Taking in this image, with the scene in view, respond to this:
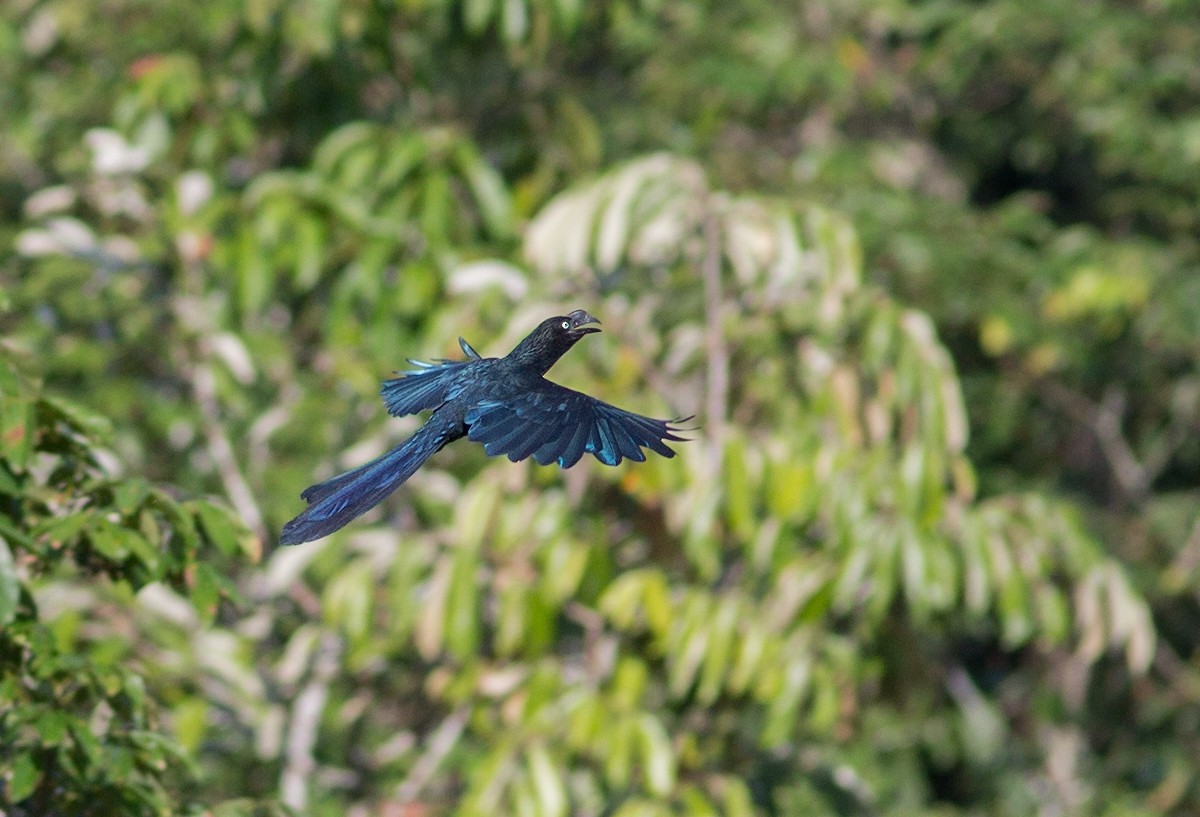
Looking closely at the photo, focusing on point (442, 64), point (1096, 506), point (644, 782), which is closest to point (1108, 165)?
point (1096, 506)

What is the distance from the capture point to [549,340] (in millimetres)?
2727

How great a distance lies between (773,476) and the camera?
3641 mm

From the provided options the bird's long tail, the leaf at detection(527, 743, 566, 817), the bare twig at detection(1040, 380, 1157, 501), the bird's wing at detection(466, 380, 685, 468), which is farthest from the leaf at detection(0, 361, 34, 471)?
the bare twig at detection(1040, 380, 1157, 501)

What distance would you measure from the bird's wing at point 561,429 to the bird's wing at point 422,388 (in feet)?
0.81

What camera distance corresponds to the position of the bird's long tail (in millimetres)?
2170

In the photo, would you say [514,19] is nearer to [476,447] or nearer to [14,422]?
[476,447]

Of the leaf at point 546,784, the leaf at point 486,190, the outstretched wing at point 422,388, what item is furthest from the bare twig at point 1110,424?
the outstretched wing at point 422,388

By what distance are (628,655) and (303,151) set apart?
6.12 ft

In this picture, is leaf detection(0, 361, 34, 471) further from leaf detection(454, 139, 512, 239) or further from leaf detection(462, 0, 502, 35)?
leaf detection(462, 0, 502, 35)

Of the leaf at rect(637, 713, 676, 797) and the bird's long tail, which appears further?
the leaf at rect(637, 713, 676, 797)

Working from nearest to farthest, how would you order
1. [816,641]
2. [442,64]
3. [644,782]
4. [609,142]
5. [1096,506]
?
[644,782] < [816,641] < [442,64] < [609,142] < [1096,506]

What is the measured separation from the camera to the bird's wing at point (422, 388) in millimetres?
2773

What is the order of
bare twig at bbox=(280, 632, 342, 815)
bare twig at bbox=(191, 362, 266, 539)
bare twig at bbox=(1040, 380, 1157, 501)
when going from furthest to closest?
1. bare twig at bbox=(1040, 380, 1157, 501)
2. bare twig at bbox=(191, 362, 266, 539)
3. bare twig at bbox=(280, 632, 342, 815)

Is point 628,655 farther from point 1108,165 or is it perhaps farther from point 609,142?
point 1108,165
